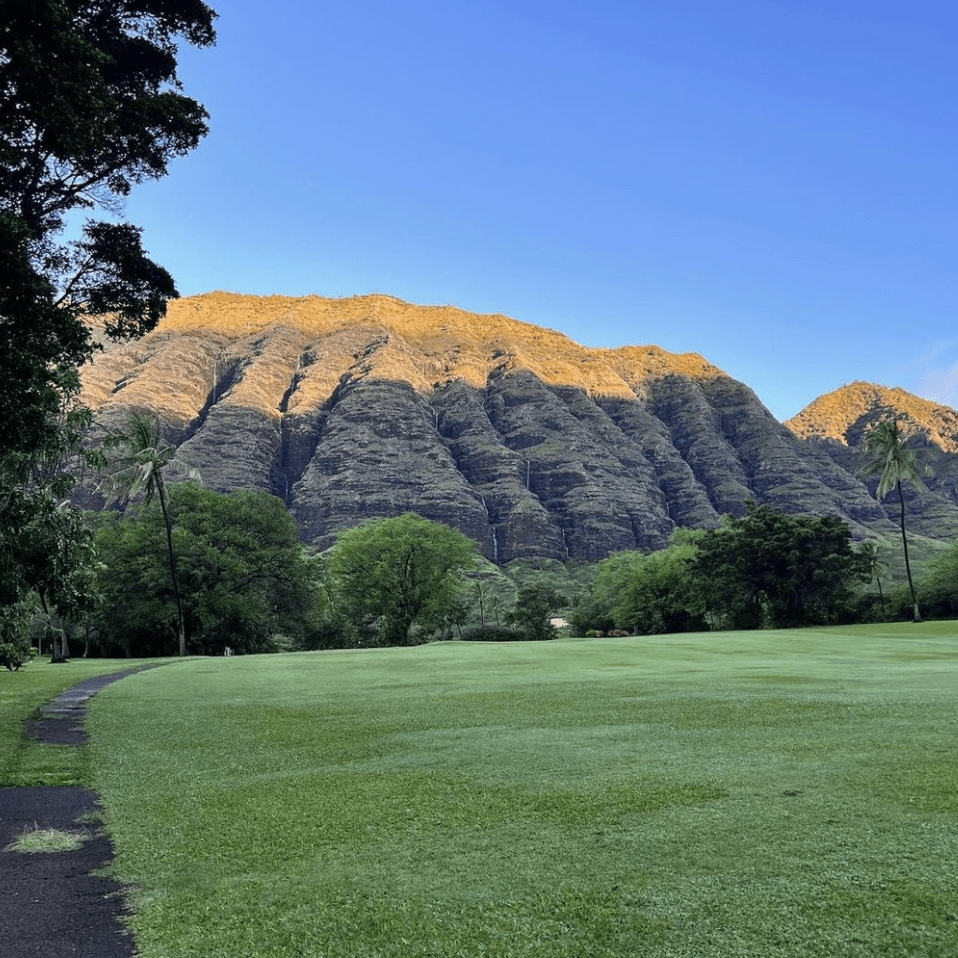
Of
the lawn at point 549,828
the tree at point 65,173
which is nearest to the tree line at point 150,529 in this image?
the tree at point 65,173

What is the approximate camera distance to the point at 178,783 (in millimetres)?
8453

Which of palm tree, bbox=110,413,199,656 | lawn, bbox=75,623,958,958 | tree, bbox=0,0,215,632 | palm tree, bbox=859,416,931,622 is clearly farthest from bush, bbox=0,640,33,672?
palm tree, bbox=859,416,931,622

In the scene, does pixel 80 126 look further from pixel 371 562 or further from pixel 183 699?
pixel 371 562

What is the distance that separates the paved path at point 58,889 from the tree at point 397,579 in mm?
71622

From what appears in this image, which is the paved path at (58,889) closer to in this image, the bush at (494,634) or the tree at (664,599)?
the bush at (494,634)

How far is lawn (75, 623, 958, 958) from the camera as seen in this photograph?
420 cm

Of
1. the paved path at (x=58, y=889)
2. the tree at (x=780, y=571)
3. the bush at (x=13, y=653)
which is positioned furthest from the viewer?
the tree at (x=780, y=571)

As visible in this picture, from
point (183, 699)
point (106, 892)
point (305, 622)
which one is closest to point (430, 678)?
point (183, 699)

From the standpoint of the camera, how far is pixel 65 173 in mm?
16812

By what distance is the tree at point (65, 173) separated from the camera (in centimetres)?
1268

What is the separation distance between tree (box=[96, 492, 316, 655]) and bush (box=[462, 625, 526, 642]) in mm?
19624

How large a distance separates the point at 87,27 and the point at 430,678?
59.8 feet

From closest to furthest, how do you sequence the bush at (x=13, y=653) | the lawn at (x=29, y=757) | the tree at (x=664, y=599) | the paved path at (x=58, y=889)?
the paved path at (x=58, y=889) → the lawn at (x=29, y=757) → the bush at (x=13, y=653) → the tree at (x=664, y=599)

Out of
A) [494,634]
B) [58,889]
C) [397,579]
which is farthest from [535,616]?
[58,889]
